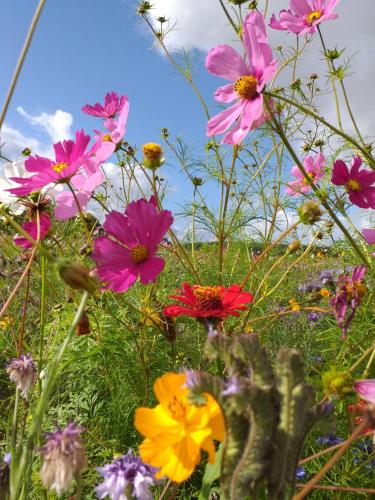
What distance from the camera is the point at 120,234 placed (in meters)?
0.63

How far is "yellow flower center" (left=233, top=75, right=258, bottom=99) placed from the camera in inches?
27.9

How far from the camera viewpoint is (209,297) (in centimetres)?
69

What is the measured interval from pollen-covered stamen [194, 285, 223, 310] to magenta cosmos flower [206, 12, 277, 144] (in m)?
0.24

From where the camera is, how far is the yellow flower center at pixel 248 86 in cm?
71

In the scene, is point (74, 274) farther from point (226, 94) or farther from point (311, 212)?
point (226, 94)

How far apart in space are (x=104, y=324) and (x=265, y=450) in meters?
0.94

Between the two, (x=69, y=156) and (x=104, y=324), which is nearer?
(x=69, y=156)

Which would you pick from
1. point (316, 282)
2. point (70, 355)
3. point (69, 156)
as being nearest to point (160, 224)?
point (69, 156)

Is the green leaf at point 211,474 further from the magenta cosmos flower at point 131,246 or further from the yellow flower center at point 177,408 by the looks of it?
the magenta cosmos flower at point 131,246

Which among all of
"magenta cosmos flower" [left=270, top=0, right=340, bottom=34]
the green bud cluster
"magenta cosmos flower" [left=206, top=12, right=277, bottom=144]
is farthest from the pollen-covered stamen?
"magenta cosmos flower" [left=270, top=0, right=340, bottom=34]

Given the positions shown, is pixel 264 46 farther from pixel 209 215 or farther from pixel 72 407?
pixel 72 407

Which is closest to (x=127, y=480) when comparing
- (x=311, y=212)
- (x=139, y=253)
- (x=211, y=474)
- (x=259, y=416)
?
(x=211, y=474)

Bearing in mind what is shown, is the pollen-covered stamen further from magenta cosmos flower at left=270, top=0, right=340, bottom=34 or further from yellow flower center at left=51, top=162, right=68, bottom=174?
magenta cosmos flower at left=270, top=0, right=340, bottom=34

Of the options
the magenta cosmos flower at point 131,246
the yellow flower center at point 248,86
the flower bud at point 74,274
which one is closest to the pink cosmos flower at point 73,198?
the magenta cosmos flower at point 131,246
